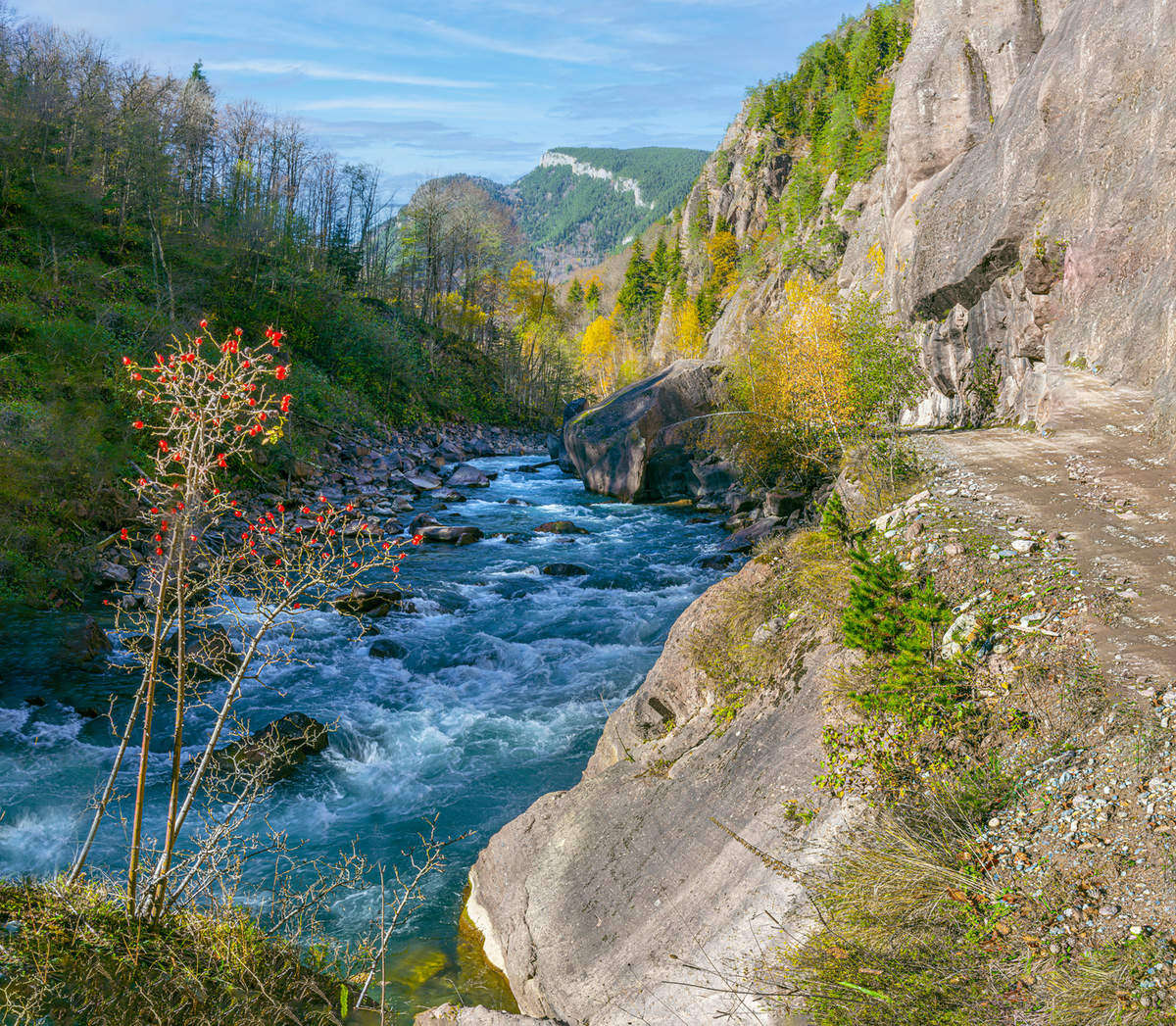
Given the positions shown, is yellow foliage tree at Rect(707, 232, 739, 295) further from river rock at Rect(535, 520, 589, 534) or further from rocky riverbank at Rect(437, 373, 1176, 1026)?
rocky riverbank at Rect(437, 373, 1176, 1026)

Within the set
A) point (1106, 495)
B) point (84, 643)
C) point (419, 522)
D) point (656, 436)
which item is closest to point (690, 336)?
point (656, 436)

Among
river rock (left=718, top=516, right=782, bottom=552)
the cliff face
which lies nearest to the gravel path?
the cliff face

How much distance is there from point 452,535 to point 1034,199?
1708 centimetres

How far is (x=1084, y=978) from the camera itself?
3.62 m

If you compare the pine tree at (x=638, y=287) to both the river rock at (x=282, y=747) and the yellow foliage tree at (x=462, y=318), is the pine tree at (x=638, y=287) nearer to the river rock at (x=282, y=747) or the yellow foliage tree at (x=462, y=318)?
the yellow foliage tree at (x=462, y=318)

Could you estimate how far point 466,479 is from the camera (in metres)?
33.7

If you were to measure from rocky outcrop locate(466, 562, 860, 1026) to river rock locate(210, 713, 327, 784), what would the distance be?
156 inches

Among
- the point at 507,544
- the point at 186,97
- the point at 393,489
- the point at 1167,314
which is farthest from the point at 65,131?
the point at 1167,314

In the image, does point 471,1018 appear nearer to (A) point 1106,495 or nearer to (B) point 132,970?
(B) point 132,970

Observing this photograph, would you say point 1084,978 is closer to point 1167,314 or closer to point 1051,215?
point 1167,314

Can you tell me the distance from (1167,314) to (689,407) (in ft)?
71.8

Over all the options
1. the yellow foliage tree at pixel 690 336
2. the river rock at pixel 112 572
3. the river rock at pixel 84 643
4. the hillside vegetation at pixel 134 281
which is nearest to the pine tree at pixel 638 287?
the yellow foliage tree at pixel 690 336

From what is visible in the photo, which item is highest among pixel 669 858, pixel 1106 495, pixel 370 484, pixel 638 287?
pixel 638 287

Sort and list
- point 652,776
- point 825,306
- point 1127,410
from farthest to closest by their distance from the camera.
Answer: point 825,306, point 1127,410, point 652,776
